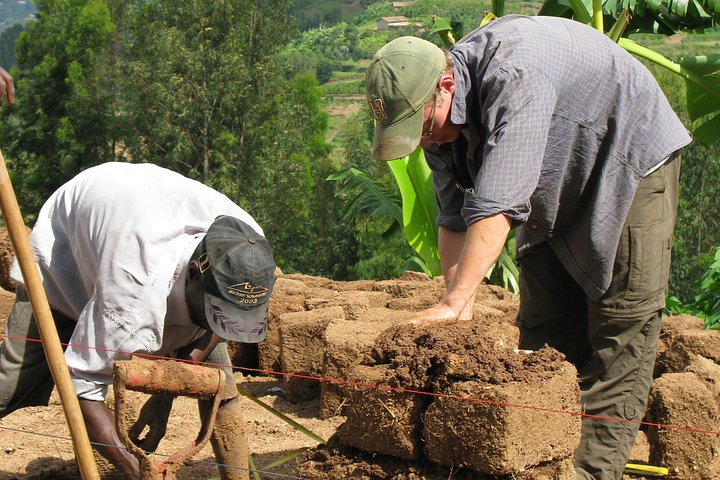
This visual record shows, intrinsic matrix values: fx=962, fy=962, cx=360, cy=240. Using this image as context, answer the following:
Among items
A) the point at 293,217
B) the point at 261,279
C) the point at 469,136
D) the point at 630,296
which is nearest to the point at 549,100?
the point at 469,136

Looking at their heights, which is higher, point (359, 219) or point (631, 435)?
point (631, 435)

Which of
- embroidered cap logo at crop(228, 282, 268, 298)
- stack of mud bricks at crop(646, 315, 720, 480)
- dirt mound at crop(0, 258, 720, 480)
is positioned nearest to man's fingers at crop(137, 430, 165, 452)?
dirt mound at crop(0, 258, 720, 480)

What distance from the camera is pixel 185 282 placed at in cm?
340

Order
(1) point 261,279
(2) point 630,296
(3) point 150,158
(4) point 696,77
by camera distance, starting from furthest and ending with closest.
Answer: (3) point 150,158 → (4) point 696,77 → (2) point 630,296 → (1) point 261,279

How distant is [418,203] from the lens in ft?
33.4

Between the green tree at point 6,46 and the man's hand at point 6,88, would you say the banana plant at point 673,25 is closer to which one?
the man's hand at point 6,88

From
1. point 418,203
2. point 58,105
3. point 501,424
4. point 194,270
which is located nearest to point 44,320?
point 194,270

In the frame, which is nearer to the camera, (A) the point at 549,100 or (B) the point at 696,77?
(A) the point at 549,100

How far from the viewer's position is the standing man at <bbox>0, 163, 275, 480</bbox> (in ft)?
10.7

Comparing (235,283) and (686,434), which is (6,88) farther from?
(686,434)

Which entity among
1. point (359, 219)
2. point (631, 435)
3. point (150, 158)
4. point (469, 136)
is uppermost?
point (469, 136)

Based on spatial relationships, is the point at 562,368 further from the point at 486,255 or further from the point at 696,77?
the point at 696,77

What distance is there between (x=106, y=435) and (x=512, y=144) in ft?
5.68

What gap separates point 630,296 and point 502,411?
0.89 metres
